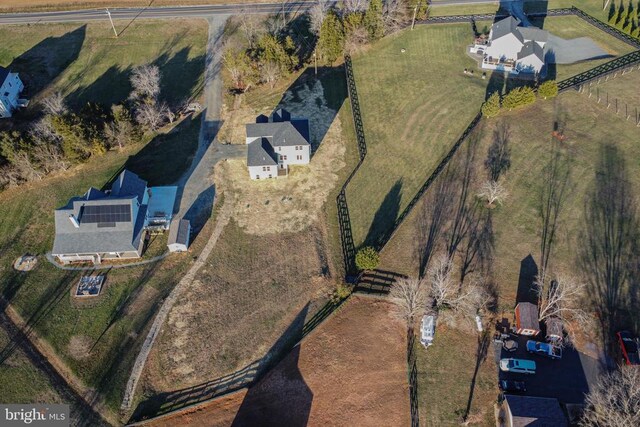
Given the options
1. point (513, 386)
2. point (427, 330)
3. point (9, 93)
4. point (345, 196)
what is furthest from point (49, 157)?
point (513, 386)

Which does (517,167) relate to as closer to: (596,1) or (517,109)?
(517,109)

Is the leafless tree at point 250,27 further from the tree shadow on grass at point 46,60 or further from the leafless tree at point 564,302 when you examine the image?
the leafless tree at point 564,302

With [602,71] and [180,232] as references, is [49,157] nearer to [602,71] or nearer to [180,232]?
[180,232]

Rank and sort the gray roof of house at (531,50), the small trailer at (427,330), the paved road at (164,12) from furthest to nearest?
the paved road at (164,12)
the gray roof of house at (531,50)
the small trailer at (427,330)

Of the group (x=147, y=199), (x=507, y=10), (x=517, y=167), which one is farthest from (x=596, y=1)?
(x=147, y=199)

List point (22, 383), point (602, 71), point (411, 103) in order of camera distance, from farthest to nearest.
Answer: point (602, 71)
point (411, 103)
point (22, 383)

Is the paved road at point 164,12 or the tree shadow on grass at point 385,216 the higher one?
the paved road at point 164,12

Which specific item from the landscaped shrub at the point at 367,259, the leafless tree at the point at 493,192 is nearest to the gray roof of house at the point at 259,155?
the landscaped shrub at the point at 367,259
